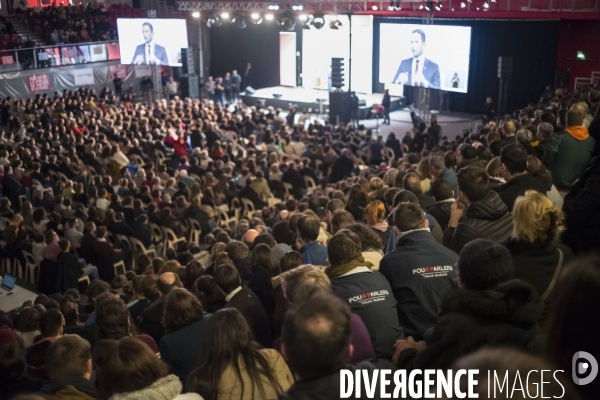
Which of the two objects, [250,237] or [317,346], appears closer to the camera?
[317,346]

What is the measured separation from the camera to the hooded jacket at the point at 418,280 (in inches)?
136

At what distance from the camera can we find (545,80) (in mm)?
18625

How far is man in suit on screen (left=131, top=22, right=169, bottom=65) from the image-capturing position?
23094 millimetres

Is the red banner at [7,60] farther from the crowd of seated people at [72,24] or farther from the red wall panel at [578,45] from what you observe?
the red wall panel at [578,45]

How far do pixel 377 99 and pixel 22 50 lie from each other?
1191 cm

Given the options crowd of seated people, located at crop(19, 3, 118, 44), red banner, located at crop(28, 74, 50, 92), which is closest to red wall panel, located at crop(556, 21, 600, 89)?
red banner, located at crop(28, 74, 50, 92)

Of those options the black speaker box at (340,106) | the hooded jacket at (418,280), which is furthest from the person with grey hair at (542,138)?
the black speaker box at (340,106)

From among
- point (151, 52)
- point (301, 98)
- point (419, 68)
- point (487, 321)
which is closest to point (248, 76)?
point (301, 98)

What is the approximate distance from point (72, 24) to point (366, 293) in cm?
2441

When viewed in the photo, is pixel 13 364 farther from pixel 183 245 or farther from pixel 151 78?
pixel 151 78

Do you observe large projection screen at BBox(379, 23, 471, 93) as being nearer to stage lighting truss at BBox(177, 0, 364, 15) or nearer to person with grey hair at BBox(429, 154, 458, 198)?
stage lighting truss at BBox(177, 0, 364, 15)

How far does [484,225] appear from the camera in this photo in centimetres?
389

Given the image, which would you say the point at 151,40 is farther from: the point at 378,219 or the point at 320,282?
the point at 320,282

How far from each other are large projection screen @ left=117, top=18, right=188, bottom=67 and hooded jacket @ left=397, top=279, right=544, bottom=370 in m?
21.4
